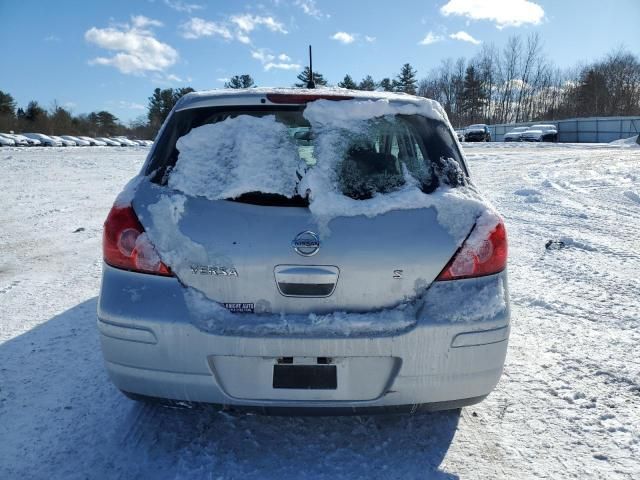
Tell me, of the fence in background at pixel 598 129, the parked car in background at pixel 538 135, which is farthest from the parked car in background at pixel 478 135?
the fence in background at pixel 598 129

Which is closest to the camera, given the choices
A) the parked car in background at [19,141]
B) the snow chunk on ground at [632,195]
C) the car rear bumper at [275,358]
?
the car rear bumper at [275,358]

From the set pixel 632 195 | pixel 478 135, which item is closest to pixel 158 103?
pixel 478 135

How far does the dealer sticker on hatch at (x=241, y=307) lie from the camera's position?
2002mm

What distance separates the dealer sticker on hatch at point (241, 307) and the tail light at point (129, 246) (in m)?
0.29

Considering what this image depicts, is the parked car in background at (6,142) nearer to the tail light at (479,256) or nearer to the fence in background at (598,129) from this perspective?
the tail light at (479,256)

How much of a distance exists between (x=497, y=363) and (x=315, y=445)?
95cm

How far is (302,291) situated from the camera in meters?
1.99

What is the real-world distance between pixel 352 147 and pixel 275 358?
3.41 feet

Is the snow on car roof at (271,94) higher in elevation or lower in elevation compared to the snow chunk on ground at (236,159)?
higher

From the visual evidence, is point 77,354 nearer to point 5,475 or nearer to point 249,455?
point 5,475

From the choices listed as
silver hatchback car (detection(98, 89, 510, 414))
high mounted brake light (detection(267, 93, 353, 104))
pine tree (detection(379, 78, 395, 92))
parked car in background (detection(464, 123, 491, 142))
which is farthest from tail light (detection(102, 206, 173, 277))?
pine tree (detection(379, 78, 395, 92))

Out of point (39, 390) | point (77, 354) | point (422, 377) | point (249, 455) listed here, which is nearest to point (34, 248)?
point (77, 354)

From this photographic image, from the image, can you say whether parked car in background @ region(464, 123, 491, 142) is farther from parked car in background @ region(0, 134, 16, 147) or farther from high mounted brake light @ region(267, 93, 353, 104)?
high mounted brake light @ region(267, 93, 353, 104)

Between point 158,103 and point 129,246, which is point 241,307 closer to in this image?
point 129,246
